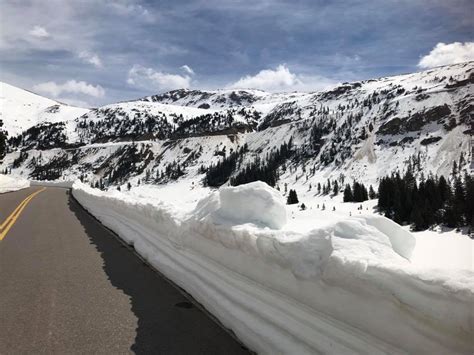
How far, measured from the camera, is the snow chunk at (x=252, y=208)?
6.59 m

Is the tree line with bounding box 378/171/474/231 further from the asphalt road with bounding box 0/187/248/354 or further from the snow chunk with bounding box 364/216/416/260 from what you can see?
the snow chunk with bounding box 364/216/416/260

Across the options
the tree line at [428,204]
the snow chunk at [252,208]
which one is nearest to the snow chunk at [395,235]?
the snow chunk at [252,208]

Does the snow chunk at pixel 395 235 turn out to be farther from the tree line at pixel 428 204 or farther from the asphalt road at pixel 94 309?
the tree line at pixel 428 204

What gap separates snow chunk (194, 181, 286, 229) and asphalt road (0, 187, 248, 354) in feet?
4.87

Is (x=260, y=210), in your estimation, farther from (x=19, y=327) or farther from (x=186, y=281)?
(x=19, y=327)

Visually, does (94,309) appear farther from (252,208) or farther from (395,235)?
(395,235)

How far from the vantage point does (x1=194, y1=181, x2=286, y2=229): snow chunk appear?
259 inches

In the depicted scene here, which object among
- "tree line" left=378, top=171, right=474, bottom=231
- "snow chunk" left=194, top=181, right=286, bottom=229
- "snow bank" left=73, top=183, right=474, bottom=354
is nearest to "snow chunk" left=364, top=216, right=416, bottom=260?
"snow bank" left=73, top=183, right=474, bottom=354

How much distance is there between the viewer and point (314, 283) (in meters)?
4.30

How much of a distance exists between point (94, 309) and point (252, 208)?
2800 millimetres

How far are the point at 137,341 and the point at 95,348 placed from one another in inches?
18.9

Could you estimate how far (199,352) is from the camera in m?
4.66

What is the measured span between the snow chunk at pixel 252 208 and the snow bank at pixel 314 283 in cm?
2

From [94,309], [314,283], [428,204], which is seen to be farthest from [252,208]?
[428,204]
